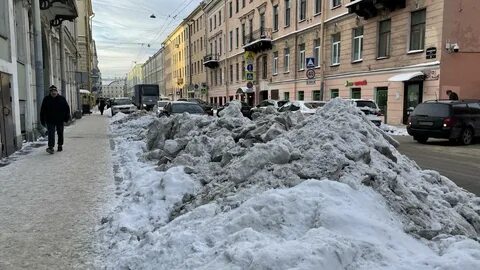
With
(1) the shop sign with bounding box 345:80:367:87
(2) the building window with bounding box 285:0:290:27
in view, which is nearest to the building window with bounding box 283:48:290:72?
(2) the building window with bounding box 285:0:290:27

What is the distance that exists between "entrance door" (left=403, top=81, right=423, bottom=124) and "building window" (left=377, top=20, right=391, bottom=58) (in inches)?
97.6

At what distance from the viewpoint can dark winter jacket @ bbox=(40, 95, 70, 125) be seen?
11094 millimetres

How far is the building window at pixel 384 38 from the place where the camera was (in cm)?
2398

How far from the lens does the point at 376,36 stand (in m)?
24.8

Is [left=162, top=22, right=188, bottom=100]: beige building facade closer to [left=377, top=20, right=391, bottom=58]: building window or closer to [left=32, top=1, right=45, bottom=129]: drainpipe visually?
[left=377, top=20, right=391, bottom=58]: building window

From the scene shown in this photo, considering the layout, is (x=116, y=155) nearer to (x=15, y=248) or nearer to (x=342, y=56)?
(x=15, y=248)

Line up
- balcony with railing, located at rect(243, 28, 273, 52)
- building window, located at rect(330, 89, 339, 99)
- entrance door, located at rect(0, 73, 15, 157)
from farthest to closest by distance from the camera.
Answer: balcony with railing, located at rect(243, 28, 273, 52) < building window, located at rect(330, 89, 339, 99) < entrance door, located at rect(0, 73, 15, 157)

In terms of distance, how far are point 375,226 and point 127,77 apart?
580 ft

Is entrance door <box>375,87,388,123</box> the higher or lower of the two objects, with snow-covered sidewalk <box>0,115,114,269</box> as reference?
higher

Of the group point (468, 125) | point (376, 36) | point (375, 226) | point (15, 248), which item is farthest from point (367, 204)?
point (376, 36)

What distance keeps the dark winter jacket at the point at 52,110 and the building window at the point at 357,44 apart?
19183 mm

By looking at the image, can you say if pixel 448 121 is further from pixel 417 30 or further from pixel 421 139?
pixel 417 30

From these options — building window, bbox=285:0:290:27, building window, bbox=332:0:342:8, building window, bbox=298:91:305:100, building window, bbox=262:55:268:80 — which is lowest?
building window, bbox=298:91:305:100

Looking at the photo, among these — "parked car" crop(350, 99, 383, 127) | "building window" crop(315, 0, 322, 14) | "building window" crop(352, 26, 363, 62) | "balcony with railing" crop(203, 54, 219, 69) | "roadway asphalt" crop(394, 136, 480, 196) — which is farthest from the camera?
"balcony with railing" crop(203, 54, 219, 69)
